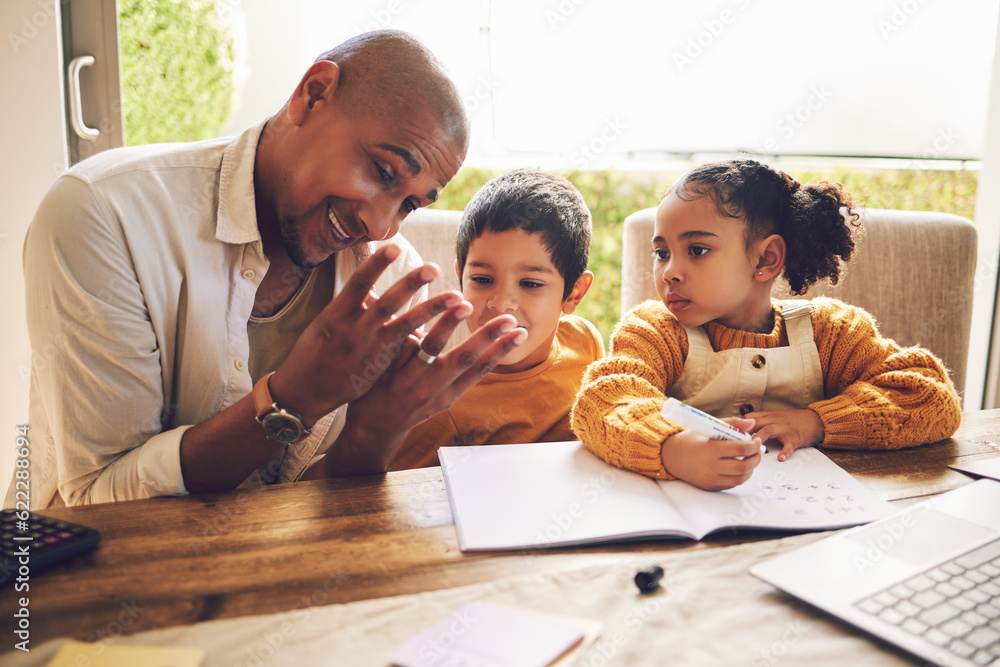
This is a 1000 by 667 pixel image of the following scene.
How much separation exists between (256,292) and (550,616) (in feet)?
2.93

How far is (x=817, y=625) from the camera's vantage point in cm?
63

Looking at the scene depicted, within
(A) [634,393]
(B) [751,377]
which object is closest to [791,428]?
(B) [751,377]

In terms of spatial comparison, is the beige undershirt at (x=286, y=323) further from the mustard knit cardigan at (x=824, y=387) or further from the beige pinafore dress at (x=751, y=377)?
the beige pinafore dress at (x=751, y=377)

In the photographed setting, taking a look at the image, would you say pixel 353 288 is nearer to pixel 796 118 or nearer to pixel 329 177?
pixel 329 177

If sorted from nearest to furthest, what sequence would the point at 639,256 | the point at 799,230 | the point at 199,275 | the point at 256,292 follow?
the point at 199,275 → the point at 256,292 → the point at 799,230 → the point at 639,256

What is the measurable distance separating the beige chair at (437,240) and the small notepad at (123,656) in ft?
4.18

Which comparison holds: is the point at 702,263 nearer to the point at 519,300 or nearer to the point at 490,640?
the point at 519,300

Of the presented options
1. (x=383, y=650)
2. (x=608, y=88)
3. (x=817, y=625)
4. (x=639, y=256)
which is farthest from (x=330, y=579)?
(x=608, y=88)

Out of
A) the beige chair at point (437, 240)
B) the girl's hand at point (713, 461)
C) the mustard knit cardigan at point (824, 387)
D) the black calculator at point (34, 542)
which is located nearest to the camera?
the black calculator at point (34, 542)

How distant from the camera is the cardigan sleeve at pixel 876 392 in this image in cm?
114

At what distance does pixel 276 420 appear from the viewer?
3.06 ft

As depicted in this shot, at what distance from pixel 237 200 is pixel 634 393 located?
780 mm

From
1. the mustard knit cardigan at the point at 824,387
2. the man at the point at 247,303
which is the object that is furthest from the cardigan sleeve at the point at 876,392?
the man at the point at 247,303

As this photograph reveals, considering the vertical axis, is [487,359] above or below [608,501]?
above
